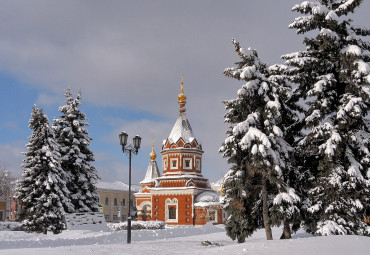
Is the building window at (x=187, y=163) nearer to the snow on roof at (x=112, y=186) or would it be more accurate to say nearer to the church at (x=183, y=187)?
the church at (x=183, y=187)

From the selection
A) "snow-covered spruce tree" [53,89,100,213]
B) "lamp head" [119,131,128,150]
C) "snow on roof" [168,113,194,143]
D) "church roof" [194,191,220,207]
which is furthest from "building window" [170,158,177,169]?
"lamp head" [119,131,128,150]

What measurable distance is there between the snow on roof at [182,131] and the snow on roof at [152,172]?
31.0 ft

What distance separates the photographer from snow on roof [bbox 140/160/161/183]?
60256mm

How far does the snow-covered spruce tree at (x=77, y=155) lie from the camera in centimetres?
3209

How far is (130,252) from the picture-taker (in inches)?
536

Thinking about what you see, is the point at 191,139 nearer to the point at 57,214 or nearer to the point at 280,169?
the point at 57,214

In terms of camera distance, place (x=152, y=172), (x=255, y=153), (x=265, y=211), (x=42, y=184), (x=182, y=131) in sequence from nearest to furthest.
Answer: (x=255, y=153) → (x=265, y=211) → (x=42, y=184) → (x=182, y=131) → (x=152, y=172)

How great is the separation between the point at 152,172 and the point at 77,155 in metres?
29.7

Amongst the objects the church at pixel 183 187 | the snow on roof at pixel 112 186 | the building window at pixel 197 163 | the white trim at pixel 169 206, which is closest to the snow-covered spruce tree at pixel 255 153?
the church at pixel 183 187

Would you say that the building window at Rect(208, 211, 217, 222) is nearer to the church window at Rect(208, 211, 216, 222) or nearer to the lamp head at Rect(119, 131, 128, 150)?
the church window at Rect(208, 211, 216, 222)

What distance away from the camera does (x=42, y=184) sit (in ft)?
93.1

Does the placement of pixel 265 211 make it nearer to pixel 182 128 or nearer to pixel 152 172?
pixel 182 128

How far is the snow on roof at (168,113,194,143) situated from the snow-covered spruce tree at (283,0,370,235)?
35.0 meters

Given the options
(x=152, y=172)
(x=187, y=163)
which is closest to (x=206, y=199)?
(x=187, y=163)
